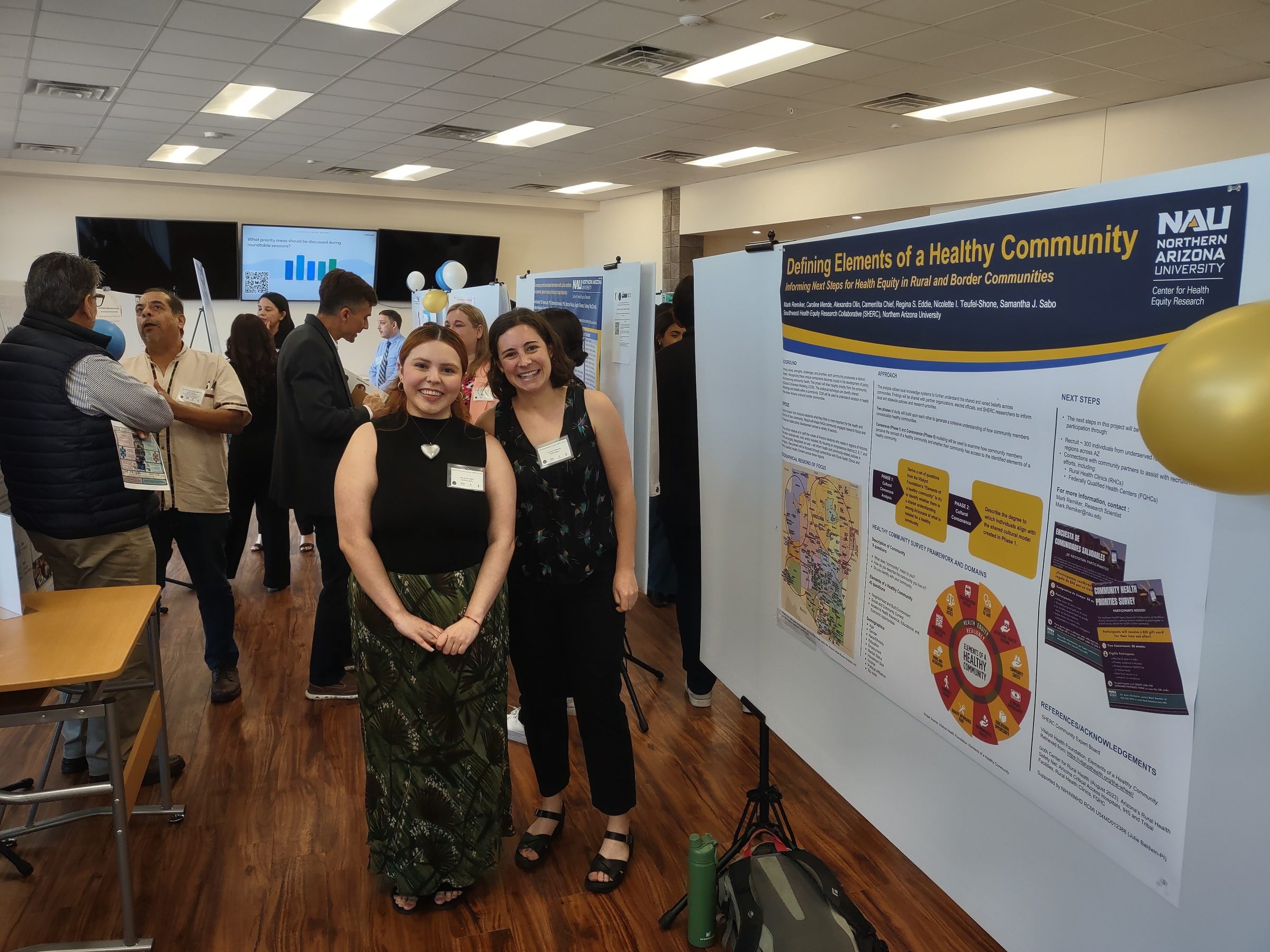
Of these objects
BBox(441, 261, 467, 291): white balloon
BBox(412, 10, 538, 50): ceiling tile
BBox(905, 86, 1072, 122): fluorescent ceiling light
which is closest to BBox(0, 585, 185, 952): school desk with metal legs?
BBox(412, 10, 538, 50): ceiling tile

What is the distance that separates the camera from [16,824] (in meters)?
2.46

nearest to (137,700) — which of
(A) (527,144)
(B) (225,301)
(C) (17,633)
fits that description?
(C) (17,633)

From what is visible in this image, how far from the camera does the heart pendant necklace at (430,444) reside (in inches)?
78.1

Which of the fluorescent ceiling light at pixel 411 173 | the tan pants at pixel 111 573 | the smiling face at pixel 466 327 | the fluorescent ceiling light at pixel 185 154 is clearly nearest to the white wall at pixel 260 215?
the fluorescent ceiling light at pixel 411 173

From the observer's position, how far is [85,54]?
5.16m

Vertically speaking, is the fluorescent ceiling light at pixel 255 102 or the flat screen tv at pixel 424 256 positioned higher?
the fluorescent ceiling light at pixel 255 102

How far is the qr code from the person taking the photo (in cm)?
1073

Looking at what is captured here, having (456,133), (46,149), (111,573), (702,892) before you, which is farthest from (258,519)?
(46,149)

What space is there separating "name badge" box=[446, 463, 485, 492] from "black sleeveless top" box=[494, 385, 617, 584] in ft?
0.44

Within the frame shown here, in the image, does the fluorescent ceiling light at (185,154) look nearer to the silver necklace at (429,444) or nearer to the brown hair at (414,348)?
the brown hair at (414,348)

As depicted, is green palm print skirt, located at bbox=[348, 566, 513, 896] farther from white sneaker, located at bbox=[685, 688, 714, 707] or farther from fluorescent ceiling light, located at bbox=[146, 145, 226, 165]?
fluorescent ceiling light, located at bbox=[146, 145, 226, 165]

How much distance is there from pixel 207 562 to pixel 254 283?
877 cm

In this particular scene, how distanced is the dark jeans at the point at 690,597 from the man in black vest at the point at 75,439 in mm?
1716

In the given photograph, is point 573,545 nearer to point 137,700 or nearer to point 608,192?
point 137,700
